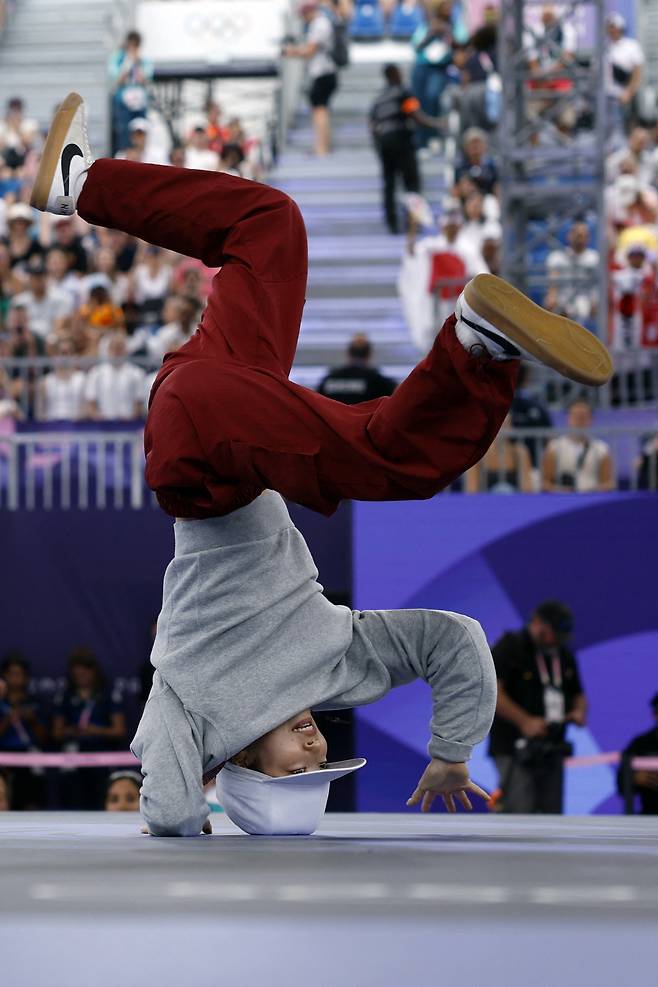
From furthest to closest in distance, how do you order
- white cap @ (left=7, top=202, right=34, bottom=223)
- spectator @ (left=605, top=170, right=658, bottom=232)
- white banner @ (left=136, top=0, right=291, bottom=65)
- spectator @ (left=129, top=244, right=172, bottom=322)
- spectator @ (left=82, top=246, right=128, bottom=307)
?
white banner @ (left=136, top=0, right=291, bottom=65) < white cap @ (left=7, top=202, right=34, bottom=223) < spectator @ (left=605, top=170, right=658, bottom=232) < spectator @ (left=82, top=246, right=128, bottom=307) < spectator @ (left=129, top=244, right=172, bottom=322)

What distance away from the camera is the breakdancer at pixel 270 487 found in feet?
10.3

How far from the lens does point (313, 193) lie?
43.1ft

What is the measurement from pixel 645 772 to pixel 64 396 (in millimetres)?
3859

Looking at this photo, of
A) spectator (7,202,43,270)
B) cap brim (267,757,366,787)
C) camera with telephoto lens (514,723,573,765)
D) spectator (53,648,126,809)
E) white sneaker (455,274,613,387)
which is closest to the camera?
white sneaker (455,274,613,387)

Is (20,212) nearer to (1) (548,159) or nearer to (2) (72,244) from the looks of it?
(2) (72,244)

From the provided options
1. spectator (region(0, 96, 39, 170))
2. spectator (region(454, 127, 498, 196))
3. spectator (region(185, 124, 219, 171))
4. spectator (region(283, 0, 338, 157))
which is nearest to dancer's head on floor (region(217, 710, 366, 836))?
spectator (region(454, 127, 498, 196))

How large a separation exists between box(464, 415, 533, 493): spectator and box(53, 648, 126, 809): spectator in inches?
83.9

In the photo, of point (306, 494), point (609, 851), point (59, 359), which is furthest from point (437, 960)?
point (59, 359)

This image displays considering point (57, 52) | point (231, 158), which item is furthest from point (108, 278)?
point (57, 52)

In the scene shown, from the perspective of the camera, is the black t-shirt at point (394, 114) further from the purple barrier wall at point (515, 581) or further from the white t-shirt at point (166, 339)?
the purple barrier wall at point (515, 581)

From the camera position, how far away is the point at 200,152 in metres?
13.1

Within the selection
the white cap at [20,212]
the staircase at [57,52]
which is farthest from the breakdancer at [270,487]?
the staircase at [57,52]

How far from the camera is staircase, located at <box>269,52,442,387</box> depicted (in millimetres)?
11305

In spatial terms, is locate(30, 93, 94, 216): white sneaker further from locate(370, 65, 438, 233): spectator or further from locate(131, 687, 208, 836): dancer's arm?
locate(370, 65, 438, 233): spectator
